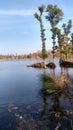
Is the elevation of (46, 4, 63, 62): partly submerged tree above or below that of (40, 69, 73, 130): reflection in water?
above

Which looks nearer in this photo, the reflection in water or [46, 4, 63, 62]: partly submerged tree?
the reflection in water

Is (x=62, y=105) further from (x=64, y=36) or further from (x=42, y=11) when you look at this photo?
(x=64, y=36)

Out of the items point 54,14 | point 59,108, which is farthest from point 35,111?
point 54,14

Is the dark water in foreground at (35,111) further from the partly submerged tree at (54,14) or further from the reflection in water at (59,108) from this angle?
the partly submerged tree at (54,14)

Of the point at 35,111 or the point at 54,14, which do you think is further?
the point at 54,14

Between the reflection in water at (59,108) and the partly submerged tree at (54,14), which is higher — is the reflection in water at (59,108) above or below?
below

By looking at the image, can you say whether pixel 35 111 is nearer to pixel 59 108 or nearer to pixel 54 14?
pixel 59 108

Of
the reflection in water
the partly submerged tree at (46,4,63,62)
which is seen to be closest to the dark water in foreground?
the reflection in water

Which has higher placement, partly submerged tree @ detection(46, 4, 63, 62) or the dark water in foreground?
partly submerged tree @ detection(46, 4, 63, 62)

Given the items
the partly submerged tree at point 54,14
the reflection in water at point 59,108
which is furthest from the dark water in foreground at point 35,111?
the partly submerged tree at point 54,14

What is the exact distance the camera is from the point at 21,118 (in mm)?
18844

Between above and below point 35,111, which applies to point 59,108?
below

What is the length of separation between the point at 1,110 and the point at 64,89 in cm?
967

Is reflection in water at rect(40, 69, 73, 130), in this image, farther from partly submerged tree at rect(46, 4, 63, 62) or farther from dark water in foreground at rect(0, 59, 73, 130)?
partly submerged tree at rect(46, 4, 63, 62)
